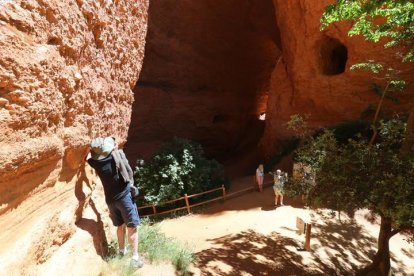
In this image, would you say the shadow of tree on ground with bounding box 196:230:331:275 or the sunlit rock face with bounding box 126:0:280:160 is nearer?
the shadow of tree on ground with bounding box 196:230:331:275

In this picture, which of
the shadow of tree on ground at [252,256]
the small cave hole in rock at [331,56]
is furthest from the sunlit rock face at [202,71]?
the shadow of tree on ground at [252,256]

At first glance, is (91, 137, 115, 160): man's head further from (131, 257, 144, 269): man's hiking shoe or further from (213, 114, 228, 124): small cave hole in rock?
(213, 114, 228, 124): small cave hole in rock

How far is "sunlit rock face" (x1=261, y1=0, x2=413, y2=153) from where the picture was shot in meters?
12.0

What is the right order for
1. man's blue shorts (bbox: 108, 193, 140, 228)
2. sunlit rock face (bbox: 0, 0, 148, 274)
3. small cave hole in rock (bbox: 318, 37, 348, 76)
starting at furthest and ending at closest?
small cave hole in rock (bbox: 318, 37, 348, 76), man's blue shorts (bbox: 108, 193, 140, 228), sunlit rock face (bbox: 0, 0, 148, 274)

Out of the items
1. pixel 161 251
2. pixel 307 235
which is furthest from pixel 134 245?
pixel 307 235

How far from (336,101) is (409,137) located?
25.5ft

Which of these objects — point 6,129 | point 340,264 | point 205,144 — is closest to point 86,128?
point 6,129

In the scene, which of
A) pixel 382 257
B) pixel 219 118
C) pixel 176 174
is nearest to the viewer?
pixel 382 257

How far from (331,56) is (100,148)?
500 inches

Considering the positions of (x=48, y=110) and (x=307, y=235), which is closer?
(x=48, y=110)

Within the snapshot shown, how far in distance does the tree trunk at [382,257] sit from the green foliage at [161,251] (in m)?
3.88

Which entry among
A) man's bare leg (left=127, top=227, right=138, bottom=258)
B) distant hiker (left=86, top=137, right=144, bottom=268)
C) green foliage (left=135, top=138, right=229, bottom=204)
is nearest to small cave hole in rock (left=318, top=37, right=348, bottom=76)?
green foliage (left=135, top=138, right=229, bottom=204)

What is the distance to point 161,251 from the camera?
16.9ft

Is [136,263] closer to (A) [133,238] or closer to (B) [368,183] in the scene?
(A) [133,238]
